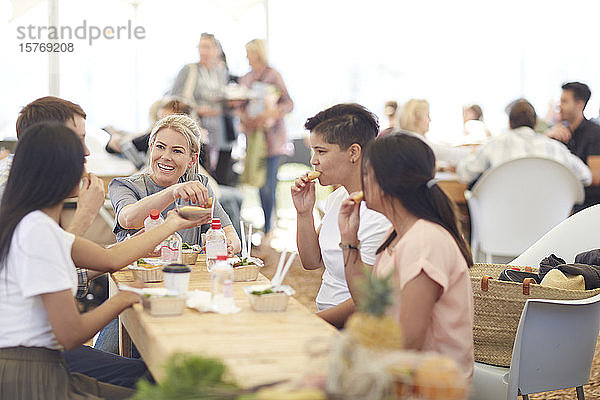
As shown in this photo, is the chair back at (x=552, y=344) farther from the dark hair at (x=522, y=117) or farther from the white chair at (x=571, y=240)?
the dark hair at (x=522, y=117)

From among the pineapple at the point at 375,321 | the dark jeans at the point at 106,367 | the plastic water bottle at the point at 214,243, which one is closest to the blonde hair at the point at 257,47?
the plastic water bottle at the point at 214,243

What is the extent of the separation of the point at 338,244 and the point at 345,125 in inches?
16.4

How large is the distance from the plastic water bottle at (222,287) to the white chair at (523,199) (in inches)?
118

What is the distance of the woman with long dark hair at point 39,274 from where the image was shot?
5.67ft

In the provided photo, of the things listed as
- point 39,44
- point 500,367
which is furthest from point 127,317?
point 39,44

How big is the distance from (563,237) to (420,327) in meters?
1.46

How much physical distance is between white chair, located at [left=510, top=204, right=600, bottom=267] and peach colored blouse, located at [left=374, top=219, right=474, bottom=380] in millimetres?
1215

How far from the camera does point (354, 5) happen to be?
9.18 metres

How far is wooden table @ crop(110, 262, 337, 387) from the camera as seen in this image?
4.90ft

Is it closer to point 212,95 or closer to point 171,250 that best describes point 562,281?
point 171,250

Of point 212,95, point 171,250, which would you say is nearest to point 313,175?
point 171,250

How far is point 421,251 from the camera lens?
5.90 feet

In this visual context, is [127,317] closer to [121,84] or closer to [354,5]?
[121,84]

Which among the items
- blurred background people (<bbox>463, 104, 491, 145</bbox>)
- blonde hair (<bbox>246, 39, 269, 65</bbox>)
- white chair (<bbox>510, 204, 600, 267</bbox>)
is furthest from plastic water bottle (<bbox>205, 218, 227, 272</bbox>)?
blurred background people (<bbox>463, 104, 491, 145</bbox>)
